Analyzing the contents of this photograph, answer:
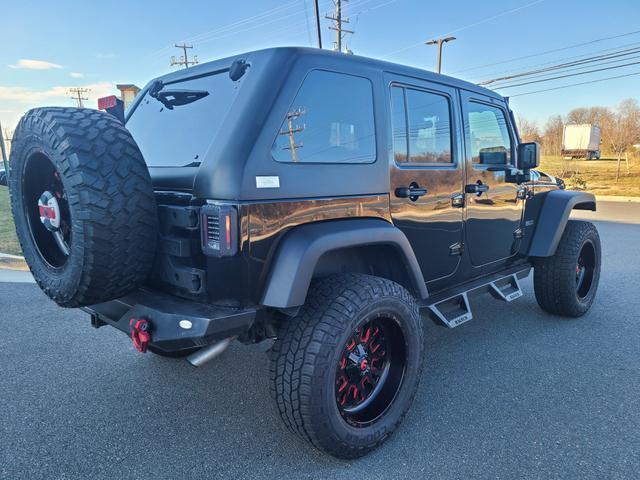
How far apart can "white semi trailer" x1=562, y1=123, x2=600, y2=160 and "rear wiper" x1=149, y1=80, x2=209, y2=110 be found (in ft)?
117

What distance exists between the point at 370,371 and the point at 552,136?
53.6 meters

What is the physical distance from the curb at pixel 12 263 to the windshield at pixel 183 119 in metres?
4.37

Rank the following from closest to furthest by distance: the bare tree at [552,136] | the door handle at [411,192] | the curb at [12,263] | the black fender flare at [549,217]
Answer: the door handle at [411,192]
the black fender flare at [549,217]
the curb at [12,263]
the bare tree at [552,136]

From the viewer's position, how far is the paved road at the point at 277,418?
227cm

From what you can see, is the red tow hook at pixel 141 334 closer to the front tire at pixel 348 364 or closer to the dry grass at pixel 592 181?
the front tire at pixel 348 364

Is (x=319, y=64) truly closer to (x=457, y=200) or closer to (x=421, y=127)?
(x=421, y=127)

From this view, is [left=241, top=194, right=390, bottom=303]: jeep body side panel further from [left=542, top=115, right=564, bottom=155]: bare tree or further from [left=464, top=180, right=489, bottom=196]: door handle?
[left=542, top=115, right=564, bottom=155]: bare tree

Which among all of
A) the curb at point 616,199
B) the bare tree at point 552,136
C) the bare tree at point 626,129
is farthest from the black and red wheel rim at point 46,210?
the bare tree at point 552,136

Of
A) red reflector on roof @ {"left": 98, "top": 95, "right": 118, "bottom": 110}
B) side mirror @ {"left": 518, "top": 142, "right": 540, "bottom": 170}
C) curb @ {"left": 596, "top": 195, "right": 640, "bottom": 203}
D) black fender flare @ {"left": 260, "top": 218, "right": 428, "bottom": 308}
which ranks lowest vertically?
curb @ {"left": 596, "top": 195, "right": 640, "bottom": 203}

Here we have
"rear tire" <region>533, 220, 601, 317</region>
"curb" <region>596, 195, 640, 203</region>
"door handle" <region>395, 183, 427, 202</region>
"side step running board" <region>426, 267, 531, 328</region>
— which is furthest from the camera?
"curb" <region>596, 195, 640, 203</region>

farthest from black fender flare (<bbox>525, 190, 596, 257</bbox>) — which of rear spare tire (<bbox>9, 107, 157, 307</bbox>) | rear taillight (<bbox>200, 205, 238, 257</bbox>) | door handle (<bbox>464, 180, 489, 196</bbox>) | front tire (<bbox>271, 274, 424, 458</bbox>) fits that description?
rear spare tire (<bbox>9, 107, 157, 307</bbox>)

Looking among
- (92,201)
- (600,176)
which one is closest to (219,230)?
(92,201)

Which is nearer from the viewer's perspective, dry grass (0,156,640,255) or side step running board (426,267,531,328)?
side step running board (426,267,531,328)

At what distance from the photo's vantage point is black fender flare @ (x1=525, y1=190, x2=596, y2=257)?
13.1ft
